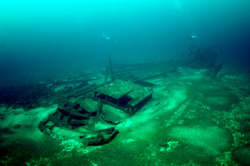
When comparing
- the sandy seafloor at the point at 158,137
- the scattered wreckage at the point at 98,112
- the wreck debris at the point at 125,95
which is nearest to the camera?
the sandy seafloor at the point at 158,137

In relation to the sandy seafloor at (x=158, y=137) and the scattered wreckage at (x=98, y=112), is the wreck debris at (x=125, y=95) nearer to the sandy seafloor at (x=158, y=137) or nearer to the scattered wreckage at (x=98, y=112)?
the scattered wreckage at (x=98, y=112)

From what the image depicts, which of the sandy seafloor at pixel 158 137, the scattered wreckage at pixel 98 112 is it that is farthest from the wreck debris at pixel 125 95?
the sandy seafloor at pixel 158 137

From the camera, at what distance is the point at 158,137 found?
8.65m

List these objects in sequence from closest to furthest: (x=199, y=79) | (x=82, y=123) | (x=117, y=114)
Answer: (x=82, y=123)
(x=117, y=114)
(x=199, y=79)

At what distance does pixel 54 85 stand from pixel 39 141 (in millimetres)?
13129

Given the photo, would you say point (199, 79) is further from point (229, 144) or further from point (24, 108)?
point (24, 108)

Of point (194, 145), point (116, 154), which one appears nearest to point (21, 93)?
point (116, 154)

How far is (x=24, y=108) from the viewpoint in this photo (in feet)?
44.9

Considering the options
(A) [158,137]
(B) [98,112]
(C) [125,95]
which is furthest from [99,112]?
(A) [158,137]

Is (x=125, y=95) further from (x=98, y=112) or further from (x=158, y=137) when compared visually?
(x=158, y=137)

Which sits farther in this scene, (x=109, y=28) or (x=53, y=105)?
(x=109, y=28)

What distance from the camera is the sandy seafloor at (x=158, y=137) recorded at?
7.04m

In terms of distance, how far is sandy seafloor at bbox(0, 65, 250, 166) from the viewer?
704 centimetres

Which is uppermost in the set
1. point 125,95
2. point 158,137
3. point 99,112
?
point 125,95
